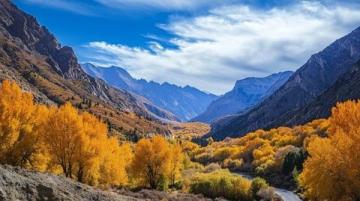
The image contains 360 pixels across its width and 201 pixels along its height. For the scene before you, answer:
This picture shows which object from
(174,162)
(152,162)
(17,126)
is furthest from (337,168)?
(17,126)

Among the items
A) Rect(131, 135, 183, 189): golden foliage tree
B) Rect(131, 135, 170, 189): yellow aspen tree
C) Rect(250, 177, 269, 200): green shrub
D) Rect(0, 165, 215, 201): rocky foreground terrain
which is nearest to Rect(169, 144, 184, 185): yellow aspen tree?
Rect(131, 135, 183, 189): golden foliage tree

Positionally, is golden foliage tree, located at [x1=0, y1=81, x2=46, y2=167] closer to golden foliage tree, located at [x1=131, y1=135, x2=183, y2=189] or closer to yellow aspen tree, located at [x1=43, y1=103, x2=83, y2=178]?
yellow aspen tree, located at [x1=43, y1=103, x2=83, y2=178]

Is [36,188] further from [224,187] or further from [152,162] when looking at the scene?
[224,187]

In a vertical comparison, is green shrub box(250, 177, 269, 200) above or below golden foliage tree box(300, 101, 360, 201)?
below

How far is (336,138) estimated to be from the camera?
6056cm

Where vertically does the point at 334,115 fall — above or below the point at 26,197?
above

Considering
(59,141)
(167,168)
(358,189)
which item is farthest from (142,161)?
(358,189)

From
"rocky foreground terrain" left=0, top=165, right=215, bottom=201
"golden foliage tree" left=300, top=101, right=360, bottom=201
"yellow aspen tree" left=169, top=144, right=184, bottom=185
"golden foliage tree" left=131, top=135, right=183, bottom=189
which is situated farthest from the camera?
"yellow aspen tree" left=169, top=144, right=184, bottom=185

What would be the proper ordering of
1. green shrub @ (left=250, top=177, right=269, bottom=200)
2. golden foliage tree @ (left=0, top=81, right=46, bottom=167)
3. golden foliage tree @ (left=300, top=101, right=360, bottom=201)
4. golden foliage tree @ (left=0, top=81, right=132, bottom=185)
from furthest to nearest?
green shrub @ (left=250, top=177, right=269, bottom=200) < golden foliage tree @ (left=0, top=81, right=132, bottom=185) < golden foliage tree @ (left=0, top=81, right=46, bottom=167) < golden foliage tree @ (left=300, top=101, right=360, bottom=201)

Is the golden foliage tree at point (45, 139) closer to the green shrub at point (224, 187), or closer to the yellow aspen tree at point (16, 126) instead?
the yellow aspen tree at point (16, 126)

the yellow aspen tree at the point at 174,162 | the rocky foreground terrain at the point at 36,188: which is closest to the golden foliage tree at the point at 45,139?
the yellow aspen tree at the point at 174,162

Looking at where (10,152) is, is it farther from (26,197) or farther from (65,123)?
(26,197)

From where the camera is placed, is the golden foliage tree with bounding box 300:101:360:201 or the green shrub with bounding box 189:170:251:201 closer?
the golden foliage tree with bounding box 300:101:360:201

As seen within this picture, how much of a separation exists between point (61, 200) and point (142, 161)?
5423 cm
